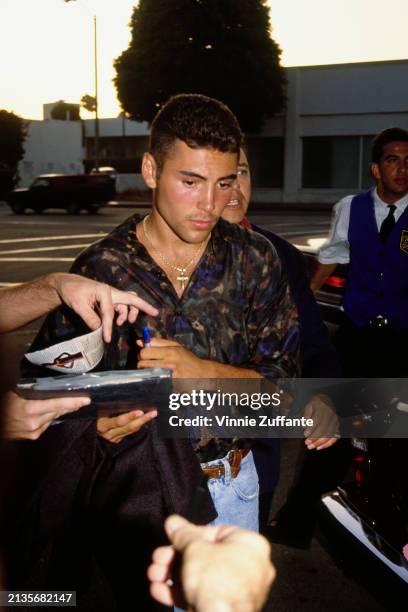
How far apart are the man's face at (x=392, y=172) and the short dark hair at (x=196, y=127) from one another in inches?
80.6

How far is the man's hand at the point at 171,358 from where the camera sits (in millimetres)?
1875

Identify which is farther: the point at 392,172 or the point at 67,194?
the point at 67,194

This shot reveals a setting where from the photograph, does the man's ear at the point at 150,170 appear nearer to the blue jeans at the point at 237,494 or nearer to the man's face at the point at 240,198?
the man's face at the point at 240,198

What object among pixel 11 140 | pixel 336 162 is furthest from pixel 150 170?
pixel 11 140

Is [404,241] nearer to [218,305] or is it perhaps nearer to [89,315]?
[218,305]

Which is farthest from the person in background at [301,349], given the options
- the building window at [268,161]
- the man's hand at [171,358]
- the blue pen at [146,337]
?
the building window at [268,161]

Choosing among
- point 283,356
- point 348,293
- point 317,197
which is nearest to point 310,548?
point 348,293

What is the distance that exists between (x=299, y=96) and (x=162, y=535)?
35.7 meters

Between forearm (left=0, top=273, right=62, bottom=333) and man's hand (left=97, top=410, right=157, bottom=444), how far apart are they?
1.25ft

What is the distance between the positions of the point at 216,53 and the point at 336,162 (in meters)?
7.48

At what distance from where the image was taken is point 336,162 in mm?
34938

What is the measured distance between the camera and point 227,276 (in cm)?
213

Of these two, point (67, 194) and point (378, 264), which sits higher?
point (378, 264)

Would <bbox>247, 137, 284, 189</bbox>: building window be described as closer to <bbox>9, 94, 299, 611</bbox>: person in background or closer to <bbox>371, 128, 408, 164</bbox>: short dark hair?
<bbox>371, 128, 408, 164</bbox>: short dark hair
